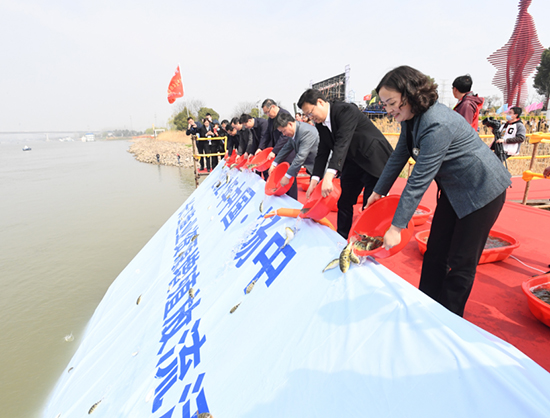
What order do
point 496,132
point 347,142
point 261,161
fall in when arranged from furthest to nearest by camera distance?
point 496,132 < point 261,161 < point 347,142

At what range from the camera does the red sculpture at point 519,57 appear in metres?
6.96

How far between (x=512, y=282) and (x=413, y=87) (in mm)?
1924

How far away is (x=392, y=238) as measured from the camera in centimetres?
116

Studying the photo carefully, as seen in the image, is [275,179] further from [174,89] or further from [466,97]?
[174,89]

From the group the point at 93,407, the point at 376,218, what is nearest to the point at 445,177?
the point at 376,218

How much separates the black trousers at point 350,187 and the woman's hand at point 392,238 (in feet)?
4.14

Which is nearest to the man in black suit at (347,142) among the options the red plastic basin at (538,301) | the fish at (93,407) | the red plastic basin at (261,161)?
the red plastic basin at (538,301)

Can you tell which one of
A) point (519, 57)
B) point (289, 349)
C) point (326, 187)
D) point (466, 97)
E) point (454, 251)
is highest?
point (519, 57)

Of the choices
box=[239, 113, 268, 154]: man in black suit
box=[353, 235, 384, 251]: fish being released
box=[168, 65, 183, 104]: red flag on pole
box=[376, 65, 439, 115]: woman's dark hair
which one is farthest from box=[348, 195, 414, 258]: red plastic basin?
box=[168, 65, 183, 104]: red flag on pole

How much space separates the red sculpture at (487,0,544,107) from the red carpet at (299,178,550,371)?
17.9ft

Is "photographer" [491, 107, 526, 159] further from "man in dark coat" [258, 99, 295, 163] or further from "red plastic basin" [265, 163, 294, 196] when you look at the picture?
"red plastic basin" [265, 163, 294, 196]

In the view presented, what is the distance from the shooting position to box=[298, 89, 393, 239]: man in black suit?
7.00 feet

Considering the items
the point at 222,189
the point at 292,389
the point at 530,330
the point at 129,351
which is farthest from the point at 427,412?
the point at 222,189

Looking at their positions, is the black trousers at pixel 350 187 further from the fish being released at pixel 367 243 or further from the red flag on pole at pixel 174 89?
the red flag on pole at pixel 174 89
